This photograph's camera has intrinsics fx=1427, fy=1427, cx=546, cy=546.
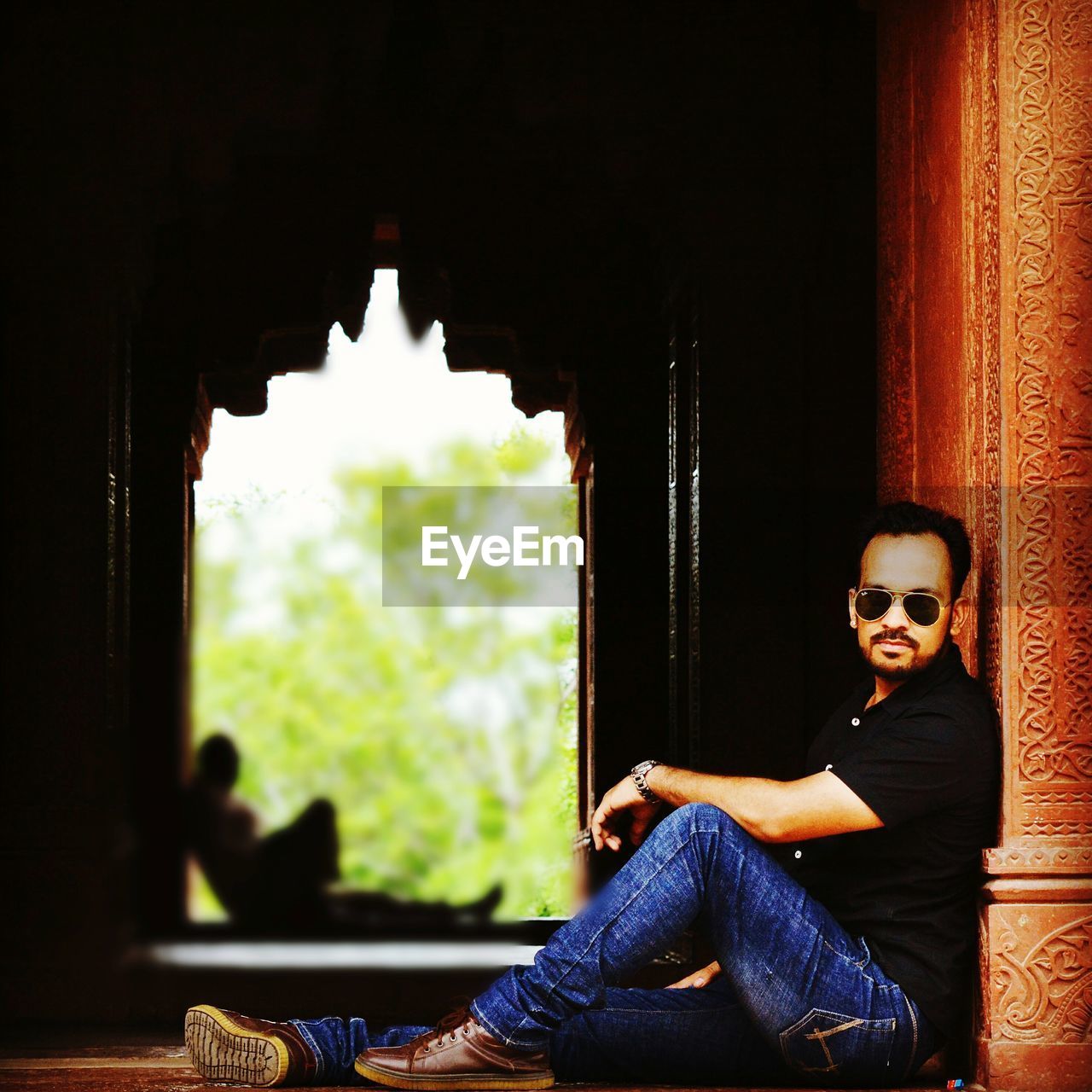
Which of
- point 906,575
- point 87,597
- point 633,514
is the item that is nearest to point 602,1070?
point 906,575

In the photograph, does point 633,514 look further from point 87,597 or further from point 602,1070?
point 602,1070

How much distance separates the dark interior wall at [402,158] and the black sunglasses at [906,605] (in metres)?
2.02

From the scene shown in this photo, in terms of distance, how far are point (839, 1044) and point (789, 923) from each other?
10.0 inches

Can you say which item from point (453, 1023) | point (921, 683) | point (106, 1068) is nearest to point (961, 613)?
point (921, 683)

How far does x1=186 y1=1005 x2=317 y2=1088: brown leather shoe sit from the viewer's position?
9.08 feet

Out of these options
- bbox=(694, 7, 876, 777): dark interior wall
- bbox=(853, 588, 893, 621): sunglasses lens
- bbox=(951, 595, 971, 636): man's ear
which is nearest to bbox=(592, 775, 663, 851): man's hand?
bbox=(853, 588, 893, 621): sunglasses lens

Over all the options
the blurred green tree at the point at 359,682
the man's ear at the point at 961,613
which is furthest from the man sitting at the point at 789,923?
the blurred green tree at the point at 359,682

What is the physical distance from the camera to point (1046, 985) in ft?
9.14

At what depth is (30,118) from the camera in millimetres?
4867

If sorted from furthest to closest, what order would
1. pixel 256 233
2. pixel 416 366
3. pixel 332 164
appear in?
pixel 416 366, pixel 256 233, pixel 332 164

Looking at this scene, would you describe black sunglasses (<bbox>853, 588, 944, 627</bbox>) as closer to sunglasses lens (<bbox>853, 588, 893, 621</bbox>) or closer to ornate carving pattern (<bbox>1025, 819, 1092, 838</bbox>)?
sunglasses lens (<bbox>853, 588, 893, 621</bbox>)

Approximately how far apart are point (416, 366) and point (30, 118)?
43.2 ft

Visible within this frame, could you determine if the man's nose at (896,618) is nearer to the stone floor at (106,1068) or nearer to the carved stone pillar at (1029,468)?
the carved stone pillar at (1029,468)

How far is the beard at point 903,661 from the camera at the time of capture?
280 cm
